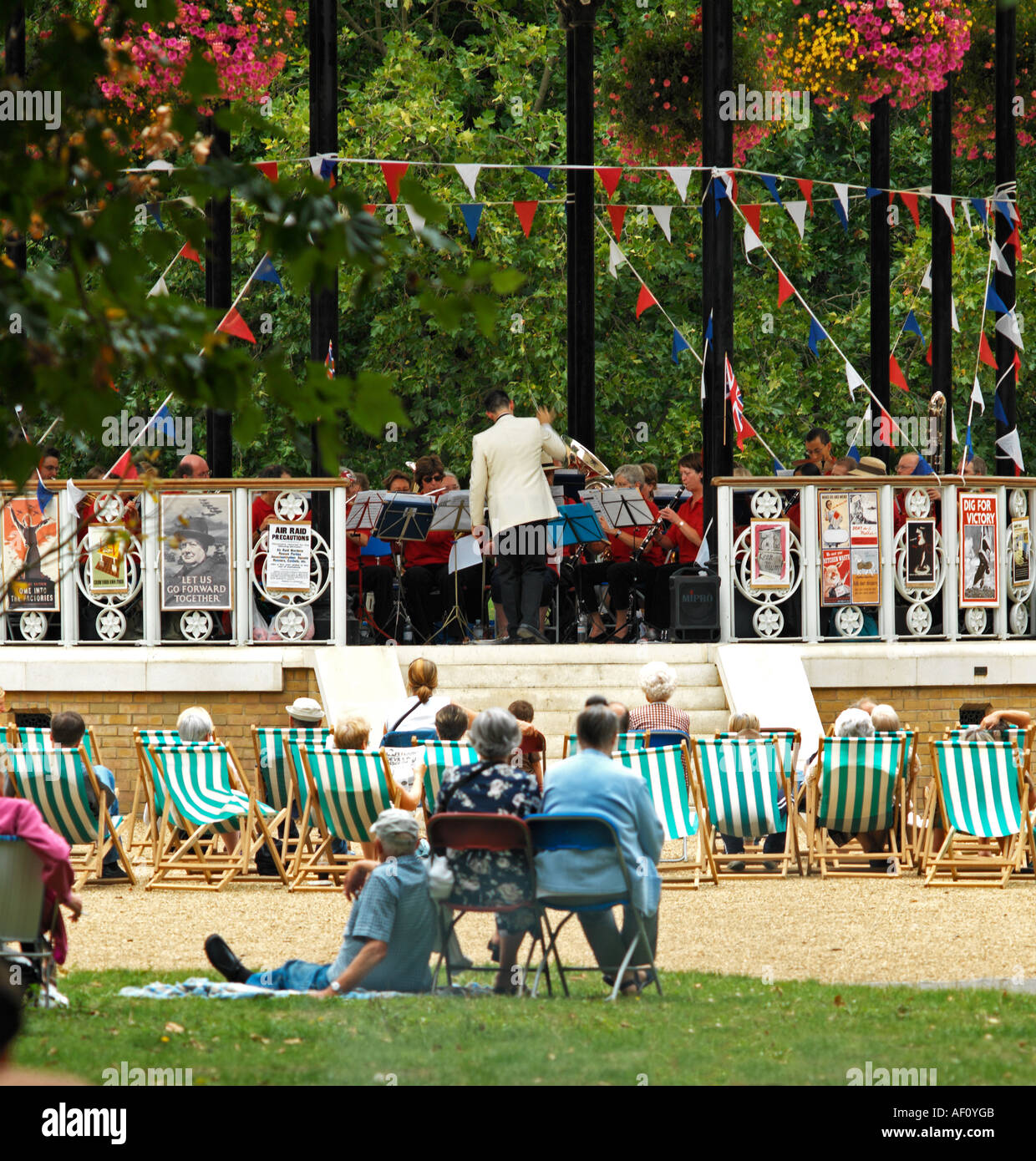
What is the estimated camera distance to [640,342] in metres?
26.0

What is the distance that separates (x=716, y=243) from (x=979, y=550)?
3.14 metres

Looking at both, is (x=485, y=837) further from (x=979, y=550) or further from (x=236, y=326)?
(x=236, y=326)

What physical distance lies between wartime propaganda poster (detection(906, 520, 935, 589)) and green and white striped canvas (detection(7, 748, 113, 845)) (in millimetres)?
6697

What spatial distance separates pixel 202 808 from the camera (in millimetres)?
10812

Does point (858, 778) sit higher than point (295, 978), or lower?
higher

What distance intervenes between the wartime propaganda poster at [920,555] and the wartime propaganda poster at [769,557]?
3.02 feet

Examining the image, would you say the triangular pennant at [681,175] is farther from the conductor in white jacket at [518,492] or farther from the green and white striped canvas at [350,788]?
the green and white striped canvas at [350,788]

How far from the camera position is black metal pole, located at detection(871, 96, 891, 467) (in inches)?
778

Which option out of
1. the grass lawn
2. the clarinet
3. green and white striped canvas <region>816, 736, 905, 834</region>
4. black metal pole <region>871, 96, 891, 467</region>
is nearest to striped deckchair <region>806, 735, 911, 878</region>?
green and white striped canvas <region>816, 736, 905, 834</region>

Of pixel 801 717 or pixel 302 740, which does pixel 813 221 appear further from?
pixel 302 740

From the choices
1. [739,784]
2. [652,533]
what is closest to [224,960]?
[739,784]

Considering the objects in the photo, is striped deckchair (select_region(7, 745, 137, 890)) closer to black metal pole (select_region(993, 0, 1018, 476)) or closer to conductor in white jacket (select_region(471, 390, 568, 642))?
conductor in white jacket (select_region(471, 390, 568, 642))

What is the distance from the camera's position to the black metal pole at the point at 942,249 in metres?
18.2

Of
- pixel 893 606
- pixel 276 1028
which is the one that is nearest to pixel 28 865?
pixel 276 1028
